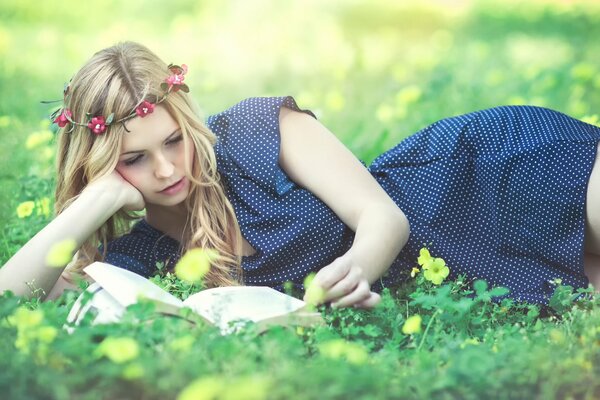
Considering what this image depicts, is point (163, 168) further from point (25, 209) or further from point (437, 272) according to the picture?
point (25, 209)

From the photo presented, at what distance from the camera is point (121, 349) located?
6.49ft

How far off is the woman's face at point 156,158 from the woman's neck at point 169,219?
183mm

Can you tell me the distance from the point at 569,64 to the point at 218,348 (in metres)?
4.86

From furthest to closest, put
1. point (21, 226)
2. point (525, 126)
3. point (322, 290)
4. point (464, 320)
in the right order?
point (21, 226)
point (525, 126)
point (464, 320)
point (322, 290)

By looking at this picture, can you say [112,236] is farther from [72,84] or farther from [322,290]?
[322,290]

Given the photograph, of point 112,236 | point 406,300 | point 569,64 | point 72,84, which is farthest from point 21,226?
point 569,64

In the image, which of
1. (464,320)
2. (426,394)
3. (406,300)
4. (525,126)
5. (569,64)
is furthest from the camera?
(569,64)

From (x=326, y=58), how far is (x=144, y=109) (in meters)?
3.78

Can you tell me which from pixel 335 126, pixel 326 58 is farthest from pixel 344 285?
pixel 326 58

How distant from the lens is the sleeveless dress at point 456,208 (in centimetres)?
303

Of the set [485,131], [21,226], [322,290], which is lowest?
[21,226]

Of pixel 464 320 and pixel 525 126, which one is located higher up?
pixel 525 126

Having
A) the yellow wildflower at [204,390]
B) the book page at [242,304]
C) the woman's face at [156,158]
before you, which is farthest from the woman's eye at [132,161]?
the yellow wildflower at [204,390]

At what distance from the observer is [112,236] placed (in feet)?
10.6
